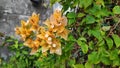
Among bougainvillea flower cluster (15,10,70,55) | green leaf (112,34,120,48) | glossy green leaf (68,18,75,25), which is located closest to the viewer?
bougainvillea flower cluster (15,10,70,55)

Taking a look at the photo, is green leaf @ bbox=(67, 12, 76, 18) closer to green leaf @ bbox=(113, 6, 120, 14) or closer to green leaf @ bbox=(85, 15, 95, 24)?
green leaf @ bbox=(85, 15, 95, 24)

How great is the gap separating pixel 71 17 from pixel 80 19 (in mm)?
44

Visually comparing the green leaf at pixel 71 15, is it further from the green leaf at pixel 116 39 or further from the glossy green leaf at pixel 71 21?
the green leaf at pixel 116 39

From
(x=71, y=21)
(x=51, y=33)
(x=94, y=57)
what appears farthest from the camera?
(x=71, y=21)

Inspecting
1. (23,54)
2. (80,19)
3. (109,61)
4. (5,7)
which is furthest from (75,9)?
(5,7)

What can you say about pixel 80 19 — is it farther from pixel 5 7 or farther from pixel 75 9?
pixel 5 7

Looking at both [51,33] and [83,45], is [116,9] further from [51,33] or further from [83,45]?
[51,33]

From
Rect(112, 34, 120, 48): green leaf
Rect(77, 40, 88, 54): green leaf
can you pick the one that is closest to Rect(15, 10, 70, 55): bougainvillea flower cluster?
Rect(77, 40, 88, 54): green leaf

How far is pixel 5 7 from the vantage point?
13.3 feet

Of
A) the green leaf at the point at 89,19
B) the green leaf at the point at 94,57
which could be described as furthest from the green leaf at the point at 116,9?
the green leaf at the point at 94,57

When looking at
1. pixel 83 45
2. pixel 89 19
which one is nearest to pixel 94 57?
pixel 83 45

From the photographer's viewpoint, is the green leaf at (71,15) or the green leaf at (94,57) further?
the green leaf at (71,15)

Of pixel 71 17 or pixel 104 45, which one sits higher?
pixel 71 17

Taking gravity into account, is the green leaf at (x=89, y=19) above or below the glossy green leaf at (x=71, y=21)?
above
